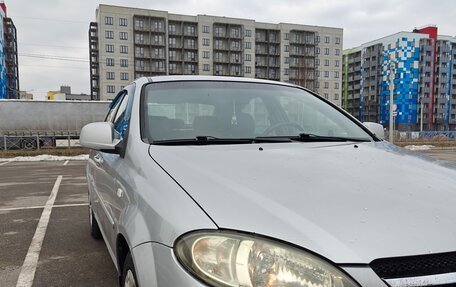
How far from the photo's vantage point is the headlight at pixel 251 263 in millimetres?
1182

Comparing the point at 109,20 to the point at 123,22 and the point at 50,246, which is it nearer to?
the point at 123,22

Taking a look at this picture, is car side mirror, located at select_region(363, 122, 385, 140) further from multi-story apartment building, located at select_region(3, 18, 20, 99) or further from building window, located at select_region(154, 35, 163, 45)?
multi-story apartment building, located at select_region(3, 18, 20, 99)

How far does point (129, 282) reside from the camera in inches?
72.0

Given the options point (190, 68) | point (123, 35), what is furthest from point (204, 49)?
point (123, 35)

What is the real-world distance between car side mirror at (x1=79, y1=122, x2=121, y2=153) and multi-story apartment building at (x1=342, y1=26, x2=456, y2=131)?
282 feet

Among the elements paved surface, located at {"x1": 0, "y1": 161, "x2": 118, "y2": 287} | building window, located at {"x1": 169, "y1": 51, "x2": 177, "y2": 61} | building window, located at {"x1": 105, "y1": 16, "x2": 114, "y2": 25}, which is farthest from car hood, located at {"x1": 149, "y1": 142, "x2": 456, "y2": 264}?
building window, located at {"x1": 169, "y1": 51, "x2": 177, "y2": 61}

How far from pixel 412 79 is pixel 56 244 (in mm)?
90499

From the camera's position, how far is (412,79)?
82812 mm

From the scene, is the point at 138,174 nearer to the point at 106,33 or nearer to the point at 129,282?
the point at 129,282

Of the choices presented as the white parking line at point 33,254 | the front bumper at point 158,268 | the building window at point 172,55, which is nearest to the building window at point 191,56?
the building window at point 172,55

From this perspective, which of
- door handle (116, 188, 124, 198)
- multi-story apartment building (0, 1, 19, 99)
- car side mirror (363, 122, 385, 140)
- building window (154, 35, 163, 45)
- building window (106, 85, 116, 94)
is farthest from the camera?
building window (154, 35, 163, 45)

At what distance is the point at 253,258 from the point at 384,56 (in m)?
93.5

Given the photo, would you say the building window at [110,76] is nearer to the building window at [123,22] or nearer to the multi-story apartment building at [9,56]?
the building window at [123,22]

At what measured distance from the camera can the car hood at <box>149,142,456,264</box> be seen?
1234mm
